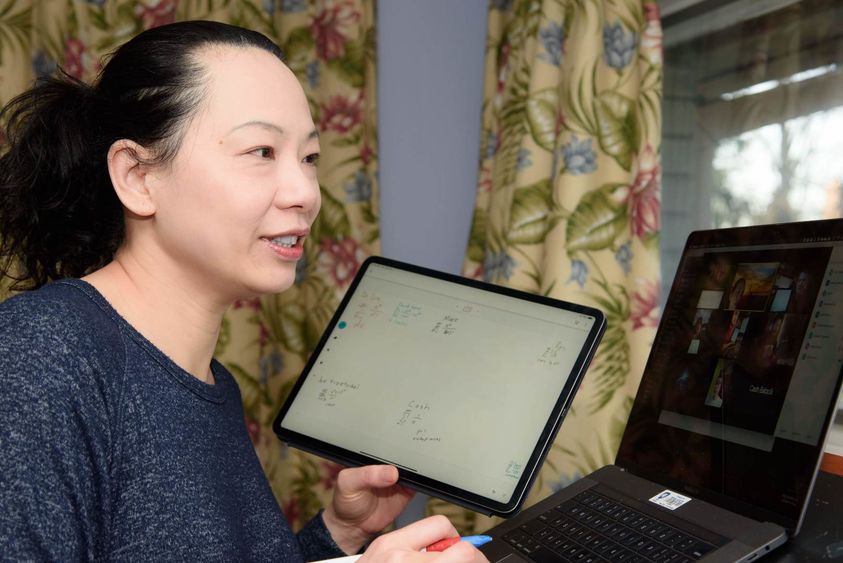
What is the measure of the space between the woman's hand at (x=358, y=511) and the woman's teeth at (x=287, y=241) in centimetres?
32

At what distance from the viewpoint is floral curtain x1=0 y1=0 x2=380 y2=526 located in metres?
1.77

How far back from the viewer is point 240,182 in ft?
2.62

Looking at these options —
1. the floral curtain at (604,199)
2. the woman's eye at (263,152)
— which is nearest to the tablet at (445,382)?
the woman's eye at (263,152)

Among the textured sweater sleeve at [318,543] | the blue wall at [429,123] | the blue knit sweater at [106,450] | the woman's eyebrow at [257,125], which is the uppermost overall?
the blue wall at [429,123]

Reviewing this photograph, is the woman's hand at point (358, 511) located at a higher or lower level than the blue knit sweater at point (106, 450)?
lower

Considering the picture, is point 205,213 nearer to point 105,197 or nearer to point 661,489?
point 105,197

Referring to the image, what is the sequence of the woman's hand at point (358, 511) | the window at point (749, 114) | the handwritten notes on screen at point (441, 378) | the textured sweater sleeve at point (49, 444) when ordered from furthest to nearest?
the window at point (749, 114)
the woman's hand at point (358, 511)
the handwritten notes on screen at point (441, 378)
the textured sweater sleeve at point (49, 444)

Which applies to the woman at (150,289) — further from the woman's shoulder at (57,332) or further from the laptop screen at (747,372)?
the laptop screen at (747,372)

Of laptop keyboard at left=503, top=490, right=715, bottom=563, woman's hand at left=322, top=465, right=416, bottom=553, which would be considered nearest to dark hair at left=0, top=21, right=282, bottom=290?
woman's hand at left=322, top=465, right=416, bottom=553

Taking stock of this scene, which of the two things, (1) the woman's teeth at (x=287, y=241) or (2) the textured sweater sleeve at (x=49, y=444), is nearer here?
(2) the textured sweater sleeve at (x=49, y=444)

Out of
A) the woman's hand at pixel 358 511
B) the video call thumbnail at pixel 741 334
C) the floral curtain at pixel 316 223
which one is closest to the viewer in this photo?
the video call thumbnail at pixel 741 334

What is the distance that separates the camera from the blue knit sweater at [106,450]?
608 mm

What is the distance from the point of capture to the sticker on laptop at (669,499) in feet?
2.44

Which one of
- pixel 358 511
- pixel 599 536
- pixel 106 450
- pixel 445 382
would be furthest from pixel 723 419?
pixel 106 450
